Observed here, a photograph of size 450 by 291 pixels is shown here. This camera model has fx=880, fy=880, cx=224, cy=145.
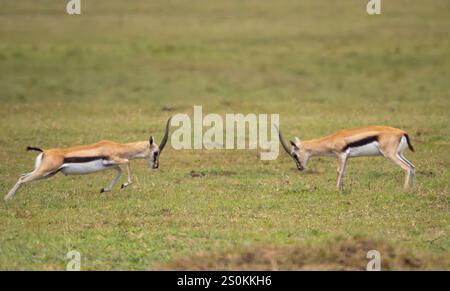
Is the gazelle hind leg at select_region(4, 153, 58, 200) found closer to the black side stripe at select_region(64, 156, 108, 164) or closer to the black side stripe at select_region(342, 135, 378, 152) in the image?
the black side stripe at select_region(64, 156, 108, 164)

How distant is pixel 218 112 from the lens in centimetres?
2164

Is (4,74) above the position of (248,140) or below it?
above

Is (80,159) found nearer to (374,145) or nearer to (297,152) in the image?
(297,152)

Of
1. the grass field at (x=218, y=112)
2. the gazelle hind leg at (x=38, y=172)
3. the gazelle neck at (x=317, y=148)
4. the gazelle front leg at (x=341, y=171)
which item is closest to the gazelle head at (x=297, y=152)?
the gazelle neck at (x=317, y=148)

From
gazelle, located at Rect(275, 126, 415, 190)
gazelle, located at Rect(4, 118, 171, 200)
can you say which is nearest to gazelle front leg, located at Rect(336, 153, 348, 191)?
gazelle, located at Rect(275, 126, 415, 190)

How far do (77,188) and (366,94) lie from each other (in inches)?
461

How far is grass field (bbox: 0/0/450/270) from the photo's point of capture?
1131 cm

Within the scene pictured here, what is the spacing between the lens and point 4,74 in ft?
87.5

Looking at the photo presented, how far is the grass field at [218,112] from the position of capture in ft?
37.1

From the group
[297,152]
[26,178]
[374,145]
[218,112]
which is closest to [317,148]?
[297,152]
